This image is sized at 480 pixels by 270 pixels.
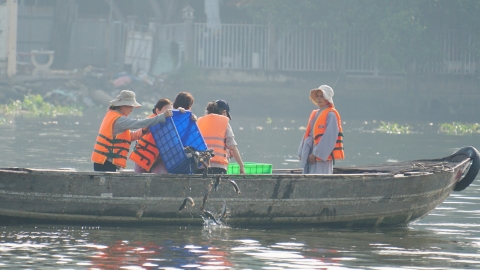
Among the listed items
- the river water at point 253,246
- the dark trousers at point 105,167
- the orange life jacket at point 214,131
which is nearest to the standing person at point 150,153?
the dark trousers at point 105,167

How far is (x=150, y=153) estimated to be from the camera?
35.3 ft

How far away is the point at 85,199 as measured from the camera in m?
10.1

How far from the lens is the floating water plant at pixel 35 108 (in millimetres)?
27422

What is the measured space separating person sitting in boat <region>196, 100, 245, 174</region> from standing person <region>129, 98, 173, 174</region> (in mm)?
424

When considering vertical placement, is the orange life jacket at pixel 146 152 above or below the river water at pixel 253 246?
above

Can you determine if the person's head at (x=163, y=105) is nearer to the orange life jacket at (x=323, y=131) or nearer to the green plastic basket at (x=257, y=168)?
the green plastic basket at (x=257, y=168)

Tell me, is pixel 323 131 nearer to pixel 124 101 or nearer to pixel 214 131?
pixel 214 131

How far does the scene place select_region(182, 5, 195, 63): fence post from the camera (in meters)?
30.9

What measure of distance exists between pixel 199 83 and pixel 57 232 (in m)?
20.7

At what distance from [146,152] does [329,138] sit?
1966mm

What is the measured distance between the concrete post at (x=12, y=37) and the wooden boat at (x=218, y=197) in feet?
63.4

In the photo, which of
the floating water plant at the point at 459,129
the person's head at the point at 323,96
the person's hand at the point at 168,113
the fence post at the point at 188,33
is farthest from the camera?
the fence post at the point at 188,33

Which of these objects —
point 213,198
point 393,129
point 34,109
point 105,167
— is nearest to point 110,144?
point 105,167

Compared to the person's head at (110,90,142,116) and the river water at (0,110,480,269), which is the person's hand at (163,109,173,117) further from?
the river water at (0,110,480,269)
